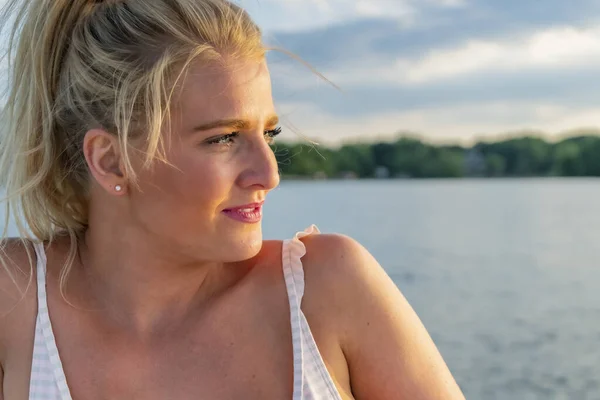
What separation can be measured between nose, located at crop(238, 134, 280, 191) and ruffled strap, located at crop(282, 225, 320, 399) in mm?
233

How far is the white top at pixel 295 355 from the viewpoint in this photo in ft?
5.85

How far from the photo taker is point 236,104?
174 centimetres

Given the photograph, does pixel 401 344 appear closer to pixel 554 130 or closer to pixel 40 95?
pixel 40 95

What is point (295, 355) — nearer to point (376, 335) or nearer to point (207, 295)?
point (376, 335)

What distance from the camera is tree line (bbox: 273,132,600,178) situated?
23391 mm

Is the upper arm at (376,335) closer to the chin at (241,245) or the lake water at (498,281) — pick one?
the chin at (241,245)

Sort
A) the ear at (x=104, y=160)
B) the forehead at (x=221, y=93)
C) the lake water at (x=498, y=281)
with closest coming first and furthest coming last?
1. the forehead at (x=221, y=93)
2. the ear at (x=104, y=160)
3. the lake water at (x=498, y=281)

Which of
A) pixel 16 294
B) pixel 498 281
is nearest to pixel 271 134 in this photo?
pixel 16 294

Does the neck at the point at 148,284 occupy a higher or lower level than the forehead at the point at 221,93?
lower

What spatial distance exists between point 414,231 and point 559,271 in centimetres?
645

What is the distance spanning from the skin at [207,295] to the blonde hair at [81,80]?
60mm

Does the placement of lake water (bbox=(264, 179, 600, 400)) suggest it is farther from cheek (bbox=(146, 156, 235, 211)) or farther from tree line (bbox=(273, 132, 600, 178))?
tree line (bbox=(273, 132, 600, 178))

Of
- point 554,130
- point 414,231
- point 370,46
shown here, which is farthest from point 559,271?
point 554,130

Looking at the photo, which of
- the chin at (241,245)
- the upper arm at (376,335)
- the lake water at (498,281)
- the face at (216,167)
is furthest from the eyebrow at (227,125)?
the lake water at (498,281)
